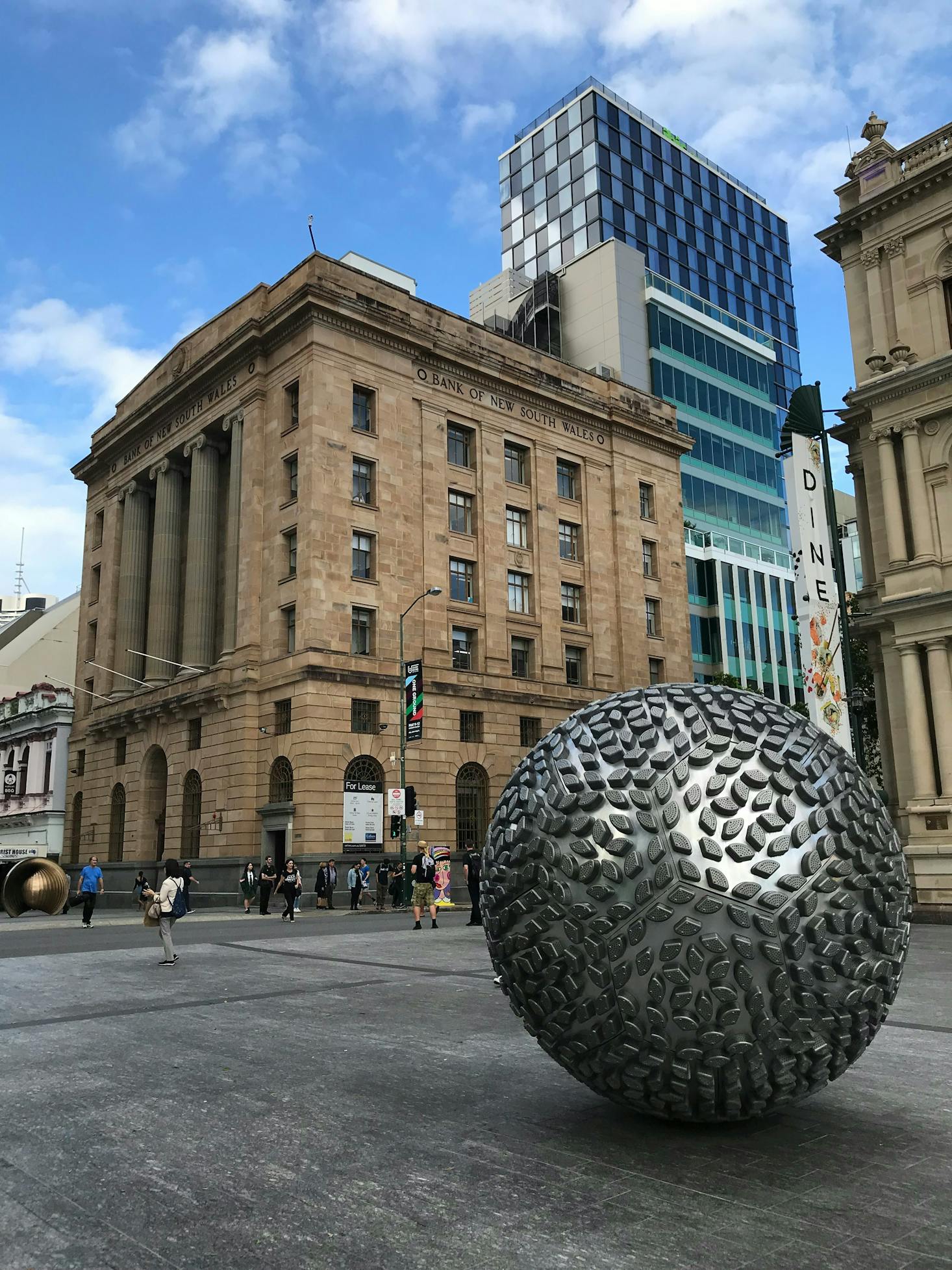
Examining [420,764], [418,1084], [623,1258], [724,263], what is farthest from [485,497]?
[724,263]

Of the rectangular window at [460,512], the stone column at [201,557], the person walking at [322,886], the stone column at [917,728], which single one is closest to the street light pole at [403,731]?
the person walking at [322,886]

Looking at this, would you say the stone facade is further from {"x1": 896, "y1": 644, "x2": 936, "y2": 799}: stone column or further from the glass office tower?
the glass office tower

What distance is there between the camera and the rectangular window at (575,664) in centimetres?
4903

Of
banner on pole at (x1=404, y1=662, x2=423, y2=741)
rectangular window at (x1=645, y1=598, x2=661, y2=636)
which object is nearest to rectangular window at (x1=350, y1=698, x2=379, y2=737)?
banner on pole at (x1=404, y1=662, x2=423, y2=741)

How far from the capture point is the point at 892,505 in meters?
27.3

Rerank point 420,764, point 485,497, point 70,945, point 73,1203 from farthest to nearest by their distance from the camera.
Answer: point 485,497 < point 420,764 < point 70,945 < point 73,1203

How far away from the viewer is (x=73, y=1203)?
4574 millimetres

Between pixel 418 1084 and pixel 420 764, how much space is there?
34576mm

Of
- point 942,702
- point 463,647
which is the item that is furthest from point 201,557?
point 942,702

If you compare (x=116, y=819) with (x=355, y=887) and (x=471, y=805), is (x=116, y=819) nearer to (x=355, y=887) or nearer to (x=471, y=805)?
(x=471, y=805)

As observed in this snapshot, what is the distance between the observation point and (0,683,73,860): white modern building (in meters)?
56.2

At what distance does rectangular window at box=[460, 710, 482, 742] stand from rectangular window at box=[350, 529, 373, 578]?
24.5 ft

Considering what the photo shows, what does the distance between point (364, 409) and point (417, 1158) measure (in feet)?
131

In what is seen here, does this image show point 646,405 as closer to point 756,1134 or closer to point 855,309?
point 855,309
